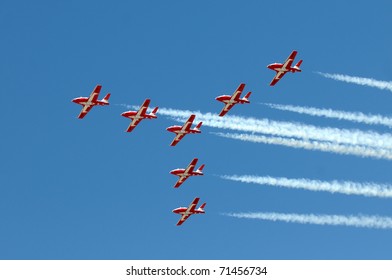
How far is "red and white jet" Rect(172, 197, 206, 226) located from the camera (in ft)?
561

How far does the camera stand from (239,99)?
165m

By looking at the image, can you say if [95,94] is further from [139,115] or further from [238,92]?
[238,92]

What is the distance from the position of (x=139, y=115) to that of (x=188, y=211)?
16.4m

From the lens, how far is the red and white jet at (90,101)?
528 feet

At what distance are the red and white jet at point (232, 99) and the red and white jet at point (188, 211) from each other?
43.4ft

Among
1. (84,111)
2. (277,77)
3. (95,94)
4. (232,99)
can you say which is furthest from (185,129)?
(277,77)

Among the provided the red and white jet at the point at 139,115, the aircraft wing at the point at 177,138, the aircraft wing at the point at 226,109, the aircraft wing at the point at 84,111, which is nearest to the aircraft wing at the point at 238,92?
the aircraft wing at the point at 226,109

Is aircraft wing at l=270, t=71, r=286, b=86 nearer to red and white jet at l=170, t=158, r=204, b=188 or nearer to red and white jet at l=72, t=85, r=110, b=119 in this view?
red and white jet at l=170, t=158, r=204, b=188

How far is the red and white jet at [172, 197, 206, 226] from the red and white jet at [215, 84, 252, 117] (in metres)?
13.2

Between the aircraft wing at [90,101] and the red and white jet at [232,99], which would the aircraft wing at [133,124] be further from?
the red and white jet at [232,99]

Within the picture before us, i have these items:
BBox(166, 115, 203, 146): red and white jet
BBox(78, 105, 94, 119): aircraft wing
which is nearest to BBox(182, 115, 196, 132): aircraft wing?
BBox(166, 115, 203, 146): red and white jet
